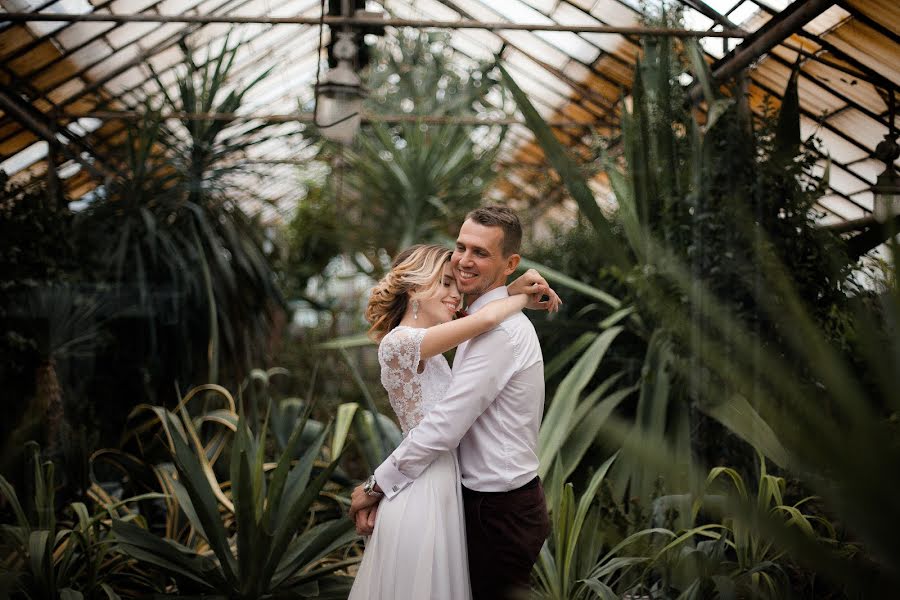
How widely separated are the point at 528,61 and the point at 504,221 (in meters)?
5.04

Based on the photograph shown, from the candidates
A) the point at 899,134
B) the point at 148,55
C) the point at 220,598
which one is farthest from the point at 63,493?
the point at 899,134

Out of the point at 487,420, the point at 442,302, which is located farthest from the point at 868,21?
the point at 487,420

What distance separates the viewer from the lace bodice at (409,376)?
1570 mm

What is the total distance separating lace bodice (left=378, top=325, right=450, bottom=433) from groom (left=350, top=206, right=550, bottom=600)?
0.23ft

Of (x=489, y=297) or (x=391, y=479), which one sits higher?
(x=489, y=297)

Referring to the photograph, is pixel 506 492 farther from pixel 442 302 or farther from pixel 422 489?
pixel 442 302

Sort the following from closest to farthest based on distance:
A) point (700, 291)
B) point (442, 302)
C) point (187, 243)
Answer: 1. point (442, 302)
2. point (700, 291)
3. point (187, 243)

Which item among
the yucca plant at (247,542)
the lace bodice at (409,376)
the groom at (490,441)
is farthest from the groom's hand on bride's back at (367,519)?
the yucca plant at (247,542)

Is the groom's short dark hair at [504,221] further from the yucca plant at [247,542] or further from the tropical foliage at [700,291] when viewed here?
the yucca plant at [247,542]

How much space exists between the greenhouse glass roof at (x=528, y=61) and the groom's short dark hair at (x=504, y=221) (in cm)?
105

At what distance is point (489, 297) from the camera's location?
1.68 metres

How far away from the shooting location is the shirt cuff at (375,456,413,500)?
157cm

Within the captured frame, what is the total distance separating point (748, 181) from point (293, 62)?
204 inches

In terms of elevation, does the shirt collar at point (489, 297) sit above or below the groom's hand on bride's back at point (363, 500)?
above
